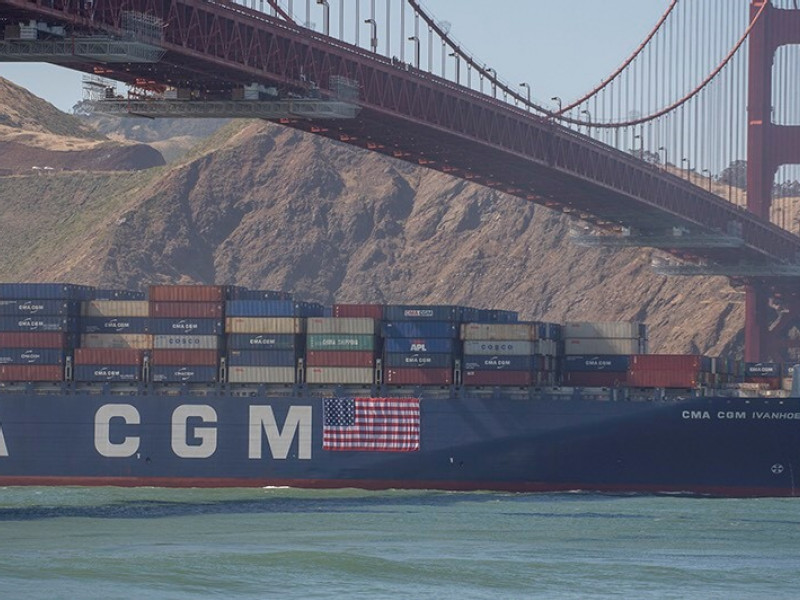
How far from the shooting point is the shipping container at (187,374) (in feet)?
212

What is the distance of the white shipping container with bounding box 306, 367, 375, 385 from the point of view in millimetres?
64375

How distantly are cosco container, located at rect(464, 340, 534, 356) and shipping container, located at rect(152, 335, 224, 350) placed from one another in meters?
8.55

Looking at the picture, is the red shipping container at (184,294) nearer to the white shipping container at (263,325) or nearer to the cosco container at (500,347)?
the white shipping container at (263,325)

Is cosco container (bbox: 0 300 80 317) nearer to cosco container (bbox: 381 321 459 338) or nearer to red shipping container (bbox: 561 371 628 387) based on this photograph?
cosco container (bbox: 381 321 459 338)

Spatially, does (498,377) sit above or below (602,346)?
below

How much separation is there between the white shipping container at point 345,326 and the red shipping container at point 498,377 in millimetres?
3638

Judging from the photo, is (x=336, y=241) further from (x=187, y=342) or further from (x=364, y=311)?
(x=187, y=342)

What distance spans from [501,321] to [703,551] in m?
18.8

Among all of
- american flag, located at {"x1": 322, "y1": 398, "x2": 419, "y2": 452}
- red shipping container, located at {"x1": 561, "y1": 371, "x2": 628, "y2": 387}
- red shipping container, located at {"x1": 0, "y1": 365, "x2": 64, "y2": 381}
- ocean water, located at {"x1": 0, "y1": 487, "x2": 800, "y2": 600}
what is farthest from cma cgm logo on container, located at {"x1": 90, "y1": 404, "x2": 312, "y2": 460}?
red shipping container, located at {"x1": 561, "y1": 371, "x2": 628, "y2": 387}

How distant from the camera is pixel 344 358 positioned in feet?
211

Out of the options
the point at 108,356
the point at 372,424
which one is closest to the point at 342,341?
the point at 372,424

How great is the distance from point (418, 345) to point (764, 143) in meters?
60.1

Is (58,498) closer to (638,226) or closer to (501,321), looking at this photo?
(501,321)

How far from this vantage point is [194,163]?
166 m
